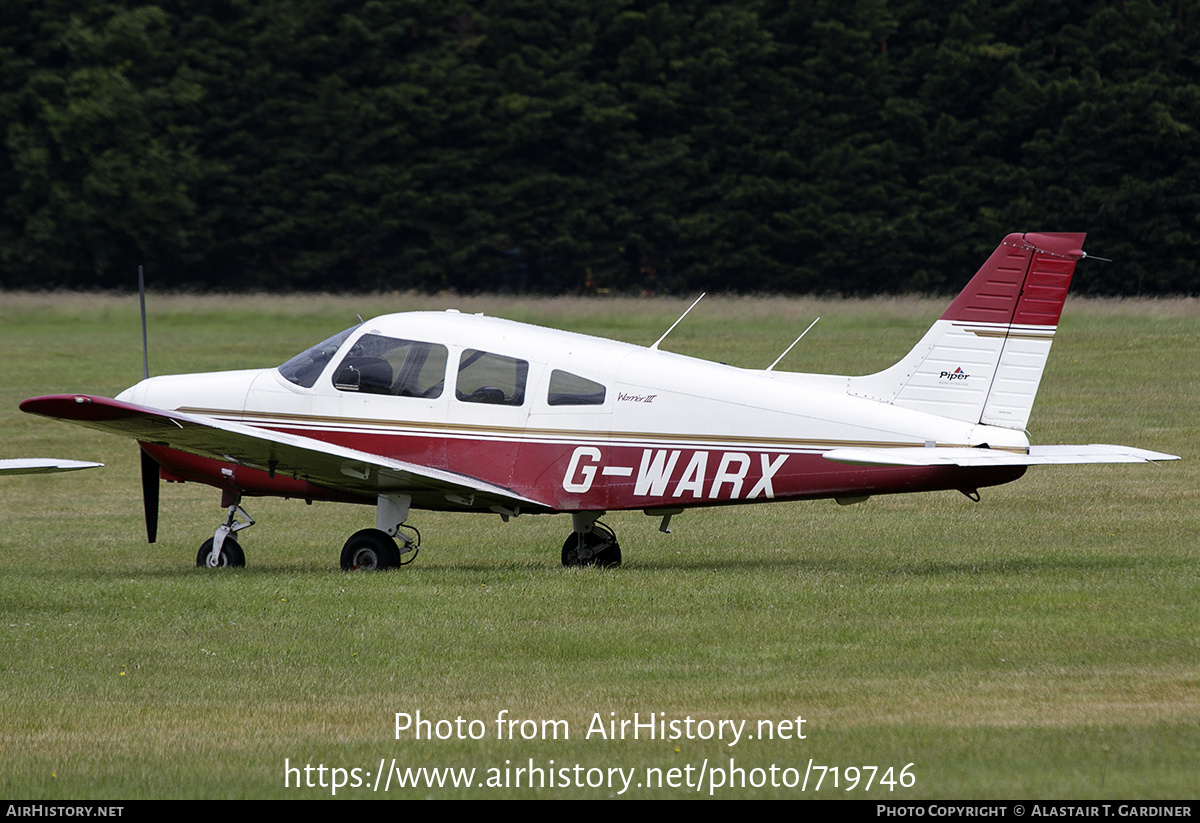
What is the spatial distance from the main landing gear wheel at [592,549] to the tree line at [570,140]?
41.1 m

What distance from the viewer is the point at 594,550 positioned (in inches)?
508

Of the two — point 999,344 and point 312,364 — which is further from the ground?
point 999,344

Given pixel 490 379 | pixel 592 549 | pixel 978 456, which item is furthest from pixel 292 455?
pixel 978 456

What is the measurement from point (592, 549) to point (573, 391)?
168 centimetres

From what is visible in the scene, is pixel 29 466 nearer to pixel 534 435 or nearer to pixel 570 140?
pixel 534 435

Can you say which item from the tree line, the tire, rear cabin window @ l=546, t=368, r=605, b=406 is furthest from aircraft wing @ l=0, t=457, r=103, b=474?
the tree line

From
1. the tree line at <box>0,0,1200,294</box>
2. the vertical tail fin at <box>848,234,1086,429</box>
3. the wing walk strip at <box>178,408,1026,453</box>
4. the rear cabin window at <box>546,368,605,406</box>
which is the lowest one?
the tree line at <box>0,0,1200,294</box>

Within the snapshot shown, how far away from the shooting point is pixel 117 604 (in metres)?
11.0

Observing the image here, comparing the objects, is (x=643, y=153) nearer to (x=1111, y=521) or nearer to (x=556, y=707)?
(x=1111, y=521)

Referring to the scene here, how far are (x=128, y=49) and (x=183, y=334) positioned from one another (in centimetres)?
2145

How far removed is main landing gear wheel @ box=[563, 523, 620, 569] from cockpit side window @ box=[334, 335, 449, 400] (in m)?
1.81

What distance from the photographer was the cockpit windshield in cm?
1257

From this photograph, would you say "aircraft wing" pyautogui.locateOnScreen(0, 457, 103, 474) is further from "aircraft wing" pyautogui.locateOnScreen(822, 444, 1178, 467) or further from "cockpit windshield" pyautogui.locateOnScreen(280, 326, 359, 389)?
"aircraft wing" pyautogui.locateOnScreen(822, 444, 1178, 467)
